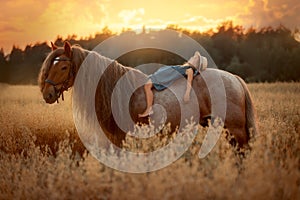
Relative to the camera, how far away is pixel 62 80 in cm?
532

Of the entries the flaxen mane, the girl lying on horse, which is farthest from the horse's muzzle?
the girl lying on horse

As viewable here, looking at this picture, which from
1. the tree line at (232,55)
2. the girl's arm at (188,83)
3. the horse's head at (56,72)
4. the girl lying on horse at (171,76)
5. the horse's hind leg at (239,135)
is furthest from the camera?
the tree line at (232,55)

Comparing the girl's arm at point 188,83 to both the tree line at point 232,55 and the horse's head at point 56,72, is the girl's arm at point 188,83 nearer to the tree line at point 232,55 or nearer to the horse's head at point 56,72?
the horse's head at point 56,72

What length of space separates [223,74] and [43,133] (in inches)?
155

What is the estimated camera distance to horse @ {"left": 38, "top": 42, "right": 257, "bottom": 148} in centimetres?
530

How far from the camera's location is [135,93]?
547 centimetres

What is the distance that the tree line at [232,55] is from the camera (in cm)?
2552

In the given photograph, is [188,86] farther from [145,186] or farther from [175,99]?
[145,186]

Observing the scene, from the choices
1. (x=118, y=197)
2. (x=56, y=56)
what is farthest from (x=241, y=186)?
(x=56, y=56)

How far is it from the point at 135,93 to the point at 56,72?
1099 mm

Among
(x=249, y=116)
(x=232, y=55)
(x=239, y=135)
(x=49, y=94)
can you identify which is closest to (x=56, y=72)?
(x=49, y=94)

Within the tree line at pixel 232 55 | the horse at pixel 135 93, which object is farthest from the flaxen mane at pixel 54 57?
the tree line at pixel 232 55

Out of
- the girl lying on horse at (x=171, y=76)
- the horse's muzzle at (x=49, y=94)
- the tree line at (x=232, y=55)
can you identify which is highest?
the girl lying on horse at (x=171, y=76)

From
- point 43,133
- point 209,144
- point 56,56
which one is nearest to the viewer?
point 209,144
